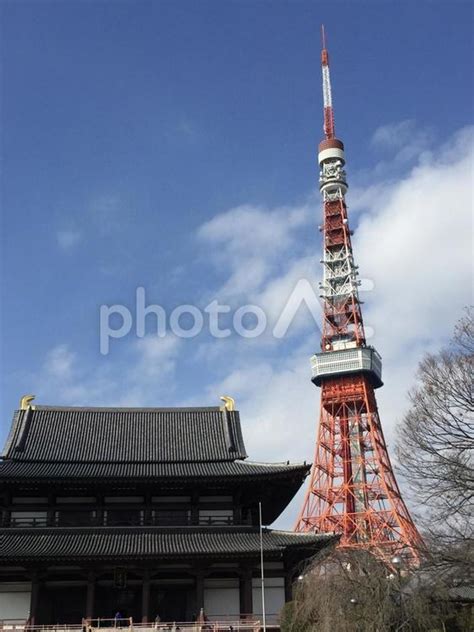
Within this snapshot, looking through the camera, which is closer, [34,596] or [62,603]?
[34,596]

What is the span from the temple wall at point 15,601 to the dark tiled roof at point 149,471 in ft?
15.2

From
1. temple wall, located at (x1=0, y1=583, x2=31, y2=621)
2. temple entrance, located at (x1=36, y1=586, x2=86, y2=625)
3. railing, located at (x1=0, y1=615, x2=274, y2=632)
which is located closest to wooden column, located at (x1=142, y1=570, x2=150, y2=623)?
railing, located at (x1=0, y1=615, x2=274, y2=632)

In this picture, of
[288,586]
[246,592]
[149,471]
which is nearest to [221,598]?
[246,592]

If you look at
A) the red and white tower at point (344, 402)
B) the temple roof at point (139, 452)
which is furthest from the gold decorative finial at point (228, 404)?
the red and white tower at point (344, 402)

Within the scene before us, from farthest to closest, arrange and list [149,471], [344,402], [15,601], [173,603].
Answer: [344,402]
[149,471]
[173,603]
[15,601]

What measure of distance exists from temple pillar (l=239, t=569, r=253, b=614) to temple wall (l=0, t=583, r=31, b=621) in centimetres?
931

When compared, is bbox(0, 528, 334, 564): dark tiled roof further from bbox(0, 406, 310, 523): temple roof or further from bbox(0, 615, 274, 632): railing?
bbox(0, 615, 274, 632): railing

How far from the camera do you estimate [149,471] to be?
107ft

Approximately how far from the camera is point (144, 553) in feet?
A: 95.6

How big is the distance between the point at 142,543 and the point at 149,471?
3.54 metres

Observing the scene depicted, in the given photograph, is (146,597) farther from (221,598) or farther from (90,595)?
(221,598)

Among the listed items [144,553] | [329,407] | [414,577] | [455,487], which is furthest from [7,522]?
[329,407]

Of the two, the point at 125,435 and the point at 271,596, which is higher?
the point at 125,435

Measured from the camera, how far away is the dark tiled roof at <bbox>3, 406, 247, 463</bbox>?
34812mm
